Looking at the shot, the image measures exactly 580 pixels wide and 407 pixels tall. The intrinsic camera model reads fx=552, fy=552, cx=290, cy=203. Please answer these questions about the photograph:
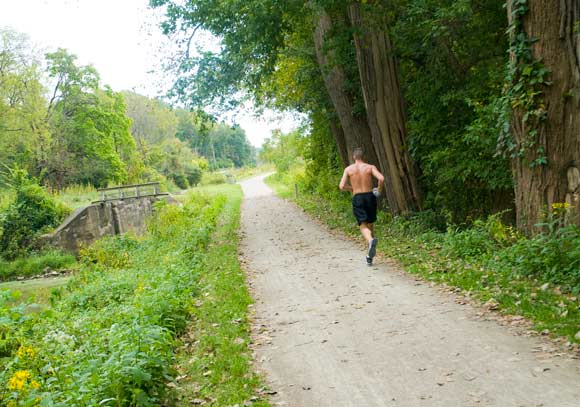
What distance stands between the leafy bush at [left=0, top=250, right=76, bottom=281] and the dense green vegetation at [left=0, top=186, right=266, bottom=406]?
49.2 ft

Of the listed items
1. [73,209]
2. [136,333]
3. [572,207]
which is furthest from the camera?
[73,209]

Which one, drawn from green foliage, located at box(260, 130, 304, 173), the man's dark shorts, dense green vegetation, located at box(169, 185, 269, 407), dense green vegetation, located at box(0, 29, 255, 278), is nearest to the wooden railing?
dense green vegetation, located at box(0, 29, 255, 278)

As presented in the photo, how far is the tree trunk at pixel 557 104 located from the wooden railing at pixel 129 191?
28.6m

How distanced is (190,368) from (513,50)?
250 inches

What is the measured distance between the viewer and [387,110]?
1349 cm

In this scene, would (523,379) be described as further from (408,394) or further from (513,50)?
(513,50)

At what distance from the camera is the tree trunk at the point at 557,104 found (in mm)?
7648

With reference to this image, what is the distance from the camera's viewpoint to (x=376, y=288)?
323 inches

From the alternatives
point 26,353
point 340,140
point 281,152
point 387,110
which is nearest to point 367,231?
point 387,110

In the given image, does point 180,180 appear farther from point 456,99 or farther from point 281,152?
point 456,99

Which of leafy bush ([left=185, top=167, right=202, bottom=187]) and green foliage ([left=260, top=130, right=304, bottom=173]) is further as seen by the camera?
leafy bush ([left=185, top=167, right=202, bottom=187])

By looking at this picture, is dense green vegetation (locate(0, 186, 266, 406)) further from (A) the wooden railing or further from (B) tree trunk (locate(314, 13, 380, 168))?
(A) the wooden railing

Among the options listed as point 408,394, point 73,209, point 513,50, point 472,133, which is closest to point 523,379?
point 408,394

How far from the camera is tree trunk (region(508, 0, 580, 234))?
7648 millimetres
